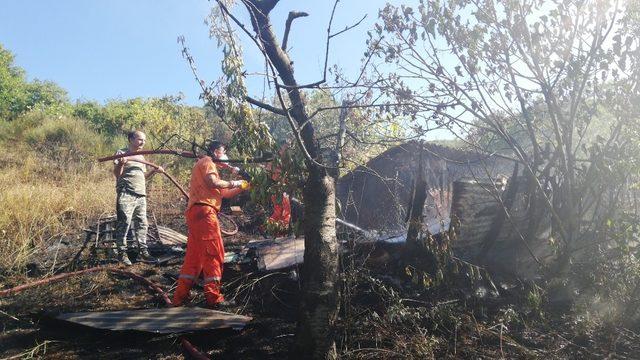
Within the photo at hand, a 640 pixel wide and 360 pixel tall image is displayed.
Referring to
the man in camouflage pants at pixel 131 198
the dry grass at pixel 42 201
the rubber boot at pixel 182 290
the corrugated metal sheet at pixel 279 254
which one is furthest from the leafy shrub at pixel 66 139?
the rubber boot at pixel 182 290

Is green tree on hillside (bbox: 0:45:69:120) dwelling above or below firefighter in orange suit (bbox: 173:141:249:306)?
above

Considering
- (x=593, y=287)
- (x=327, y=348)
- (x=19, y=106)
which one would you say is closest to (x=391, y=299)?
(x=327, y=348)

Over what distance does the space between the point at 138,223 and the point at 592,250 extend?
217 inches

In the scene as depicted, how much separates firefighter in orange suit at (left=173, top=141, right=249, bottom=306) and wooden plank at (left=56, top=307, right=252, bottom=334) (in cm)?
56

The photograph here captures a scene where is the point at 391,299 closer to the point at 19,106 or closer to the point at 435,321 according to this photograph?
the point at 435,321

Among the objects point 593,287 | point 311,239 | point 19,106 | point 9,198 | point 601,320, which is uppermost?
point 19,106

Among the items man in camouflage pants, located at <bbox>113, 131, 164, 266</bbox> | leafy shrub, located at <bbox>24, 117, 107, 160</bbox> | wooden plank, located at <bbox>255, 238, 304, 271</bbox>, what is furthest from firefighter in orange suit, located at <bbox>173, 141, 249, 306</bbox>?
leafy shrub, located at <bbox>24, 117, 107, 160</bbox>

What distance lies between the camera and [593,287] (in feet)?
12.6

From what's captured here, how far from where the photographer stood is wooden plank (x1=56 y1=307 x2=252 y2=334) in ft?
11.7

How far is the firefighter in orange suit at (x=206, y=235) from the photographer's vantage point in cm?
454

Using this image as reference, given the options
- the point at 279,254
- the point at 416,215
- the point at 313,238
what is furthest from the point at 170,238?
the point at 313,238

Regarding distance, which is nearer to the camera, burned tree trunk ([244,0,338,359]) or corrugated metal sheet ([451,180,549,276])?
burned tree trunk ([244,0,338,359])

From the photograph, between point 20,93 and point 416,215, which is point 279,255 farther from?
point 20,93

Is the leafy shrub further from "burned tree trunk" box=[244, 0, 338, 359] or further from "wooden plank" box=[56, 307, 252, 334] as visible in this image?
"burned tree trunk" box=[244, 0, 338, 359]
